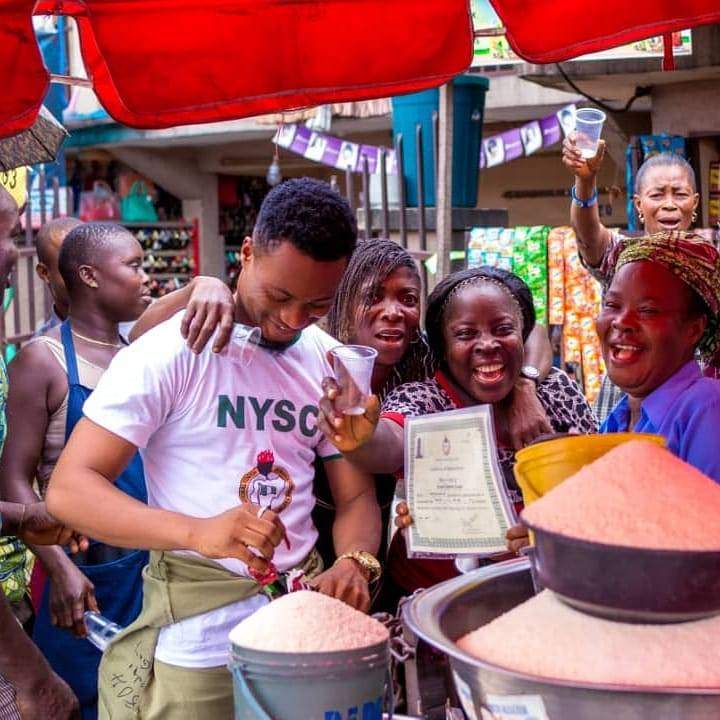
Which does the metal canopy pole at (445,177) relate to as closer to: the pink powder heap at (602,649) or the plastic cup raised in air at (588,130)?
the plastic cup raised in air at (588,130)

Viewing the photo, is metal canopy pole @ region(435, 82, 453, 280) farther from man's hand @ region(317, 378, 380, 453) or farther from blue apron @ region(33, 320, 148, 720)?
man's hand @ region(317, 378, 380, 453)

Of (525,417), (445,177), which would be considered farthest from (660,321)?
(445,177)

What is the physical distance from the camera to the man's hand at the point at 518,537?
→ 2074mm

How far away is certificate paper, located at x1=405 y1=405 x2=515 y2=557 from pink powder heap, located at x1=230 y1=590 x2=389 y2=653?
58 cm

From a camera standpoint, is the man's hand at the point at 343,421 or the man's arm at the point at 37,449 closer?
the man's hand at the point at 343,421

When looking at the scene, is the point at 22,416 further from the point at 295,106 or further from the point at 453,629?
the point at 453,629

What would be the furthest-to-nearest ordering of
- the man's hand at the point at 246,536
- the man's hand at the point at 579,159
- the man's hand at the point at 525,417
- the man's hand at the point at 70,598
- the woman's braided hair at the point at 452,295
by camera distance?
the man's hand at the point at 579,159, the man's hand at the point at 70,598, the woman's braided hair at the point at 452,295, the man's hand at the point at 525,417, the man's hand at the point at 246,536

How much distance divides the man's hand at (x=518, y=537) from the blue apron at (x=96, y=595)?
1669 millimetres

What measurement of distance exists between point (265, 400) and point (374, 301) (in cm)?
74

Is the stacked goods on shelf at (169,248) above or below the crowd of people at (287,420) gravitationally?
above

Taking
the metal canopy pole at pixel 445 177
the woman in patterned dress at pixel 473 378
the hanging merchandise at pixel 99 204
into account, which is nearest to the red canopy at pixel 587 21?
the woman in patterned dress at pixel 473 378

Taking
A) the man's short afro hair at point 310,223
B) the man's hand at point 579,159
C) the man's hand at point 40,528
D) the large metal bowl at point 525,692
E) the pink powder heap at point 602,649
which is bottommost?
the man's hand at point 40,528

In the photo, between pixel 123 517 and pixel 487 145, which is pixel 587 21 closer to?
pixel 123 517

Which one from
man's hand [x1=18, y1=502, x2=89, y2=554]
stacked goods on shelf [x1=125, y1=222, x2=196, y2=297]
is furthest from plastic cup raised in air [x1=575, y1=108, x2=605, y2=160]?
stacked goods on shelf [x1=125, y1=222, x2=196, y2=297]
